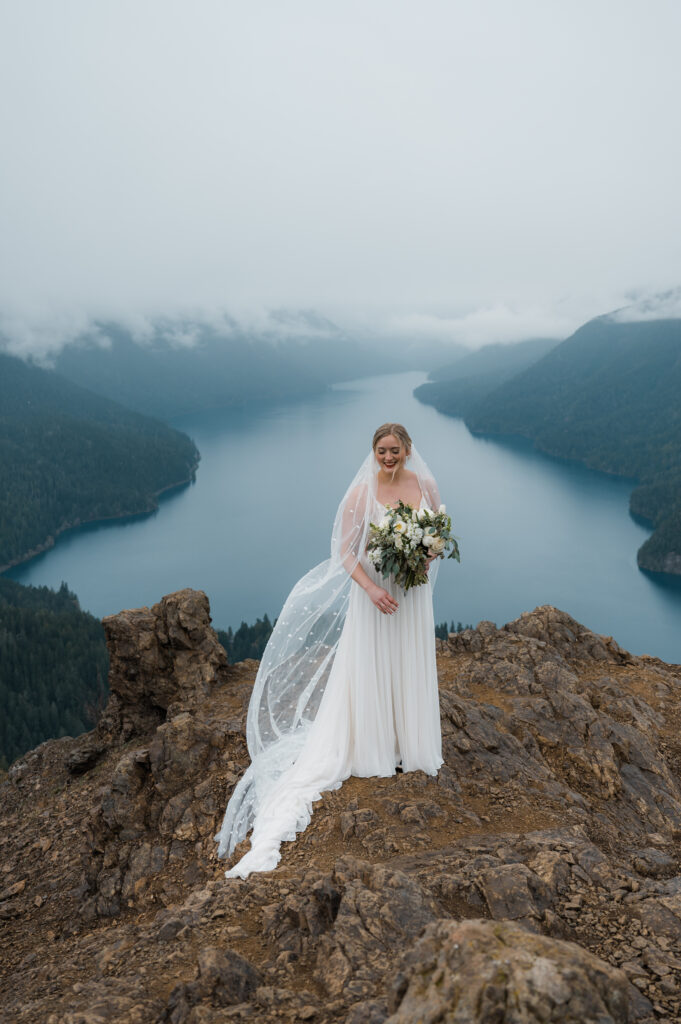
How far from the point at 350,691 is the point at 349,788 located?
91cm

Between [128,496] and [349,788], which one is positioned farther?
[128,496]

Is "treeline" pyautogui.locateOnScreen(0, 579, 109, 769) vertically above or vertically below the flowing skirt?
below

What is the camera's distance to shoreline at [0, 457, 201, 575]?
118875mm

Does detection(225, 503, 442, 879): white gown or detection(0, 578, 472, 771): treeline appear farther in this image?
detection(0, 578, 472, 771): treeline

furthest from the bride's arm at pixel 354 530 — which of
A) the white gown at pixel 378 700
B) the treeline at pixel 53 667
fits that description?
the treeline at pixel 53 667

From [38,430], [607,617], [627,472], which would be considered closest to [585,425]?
[627,472]

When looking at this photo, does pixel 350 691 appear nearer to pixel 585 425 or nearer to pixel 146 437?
pixel 146 437

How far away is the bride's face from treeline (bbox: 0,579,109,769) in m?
60.6

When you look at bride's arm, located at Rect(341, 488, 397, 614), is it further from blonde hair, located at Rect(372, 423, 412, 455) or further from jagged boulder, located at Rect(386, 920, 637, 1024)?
jagged boulder, located at Rect(386, 920, 637, 1024)

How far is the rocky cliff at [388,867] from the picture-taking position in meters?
2.79

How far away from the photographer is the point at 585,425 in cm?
18988

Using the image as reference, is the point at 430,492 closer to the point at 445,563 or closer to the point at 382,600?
the point at 382,600

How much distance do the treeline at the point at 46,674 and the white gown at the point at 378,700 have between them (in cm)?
5914

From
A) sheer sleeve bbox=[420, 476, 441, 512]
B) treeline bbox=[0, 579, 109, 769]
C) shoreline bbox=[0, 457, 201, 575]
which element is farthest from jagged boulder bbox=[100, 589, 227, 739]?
shoreline bbox=[0, 457, 201, 575]
